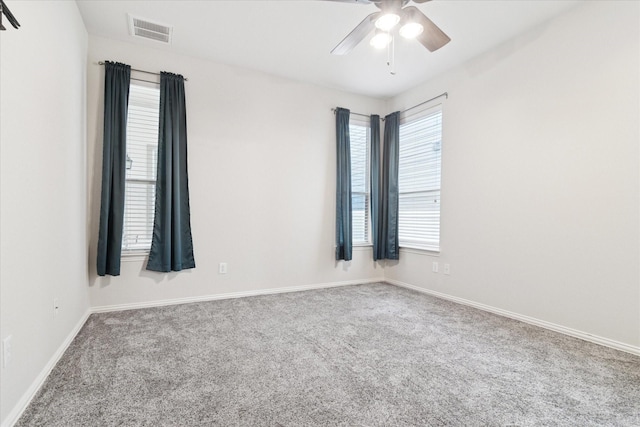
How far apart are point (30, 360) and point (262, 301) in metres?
2.12

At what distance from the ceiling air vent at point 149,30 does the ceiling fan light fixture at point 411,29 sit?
2240mm

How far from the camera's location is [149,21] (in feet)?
9.64

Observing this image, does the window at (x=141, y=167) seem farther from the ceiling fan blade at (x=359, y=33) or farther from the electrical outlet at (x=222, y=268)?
the ceiling fan blade at (x=359, y=33)

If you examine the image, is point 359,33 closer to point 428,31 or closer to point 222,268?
point 428,31

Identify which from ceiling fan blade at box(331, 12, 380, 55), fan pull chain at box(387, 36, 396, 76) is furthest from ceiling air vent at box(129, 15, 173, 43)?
fan pull chain at box(387, 36, 396, 76)

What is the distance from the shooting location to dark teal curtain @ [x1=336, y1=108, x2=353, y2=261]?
14.4 ft

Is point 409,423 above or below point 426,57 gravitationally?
below

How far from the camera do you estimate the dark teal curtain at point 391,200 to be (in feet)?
14.8

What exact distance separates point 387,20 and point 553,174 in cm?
204

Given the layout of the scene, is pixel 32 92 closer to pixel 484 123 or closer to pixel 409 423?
pixel 409 423

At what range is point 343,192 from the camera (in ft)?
14.4

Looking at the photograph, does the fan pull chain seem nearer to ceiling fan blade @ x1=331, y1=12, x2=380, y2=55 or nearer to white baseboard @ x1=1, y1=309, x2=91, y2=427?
ceiling fan blade @ x1=331, y1=12, x2=380, y2=55

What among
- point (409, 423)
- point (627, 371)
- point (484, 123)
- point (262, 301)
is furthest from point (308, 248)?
point (627, 371)

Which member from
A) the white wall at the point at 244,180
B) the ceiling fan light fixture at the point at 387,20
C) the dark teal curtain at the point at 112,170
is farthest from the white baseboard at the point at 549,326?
the dark teal curtain at the point at 112,170
